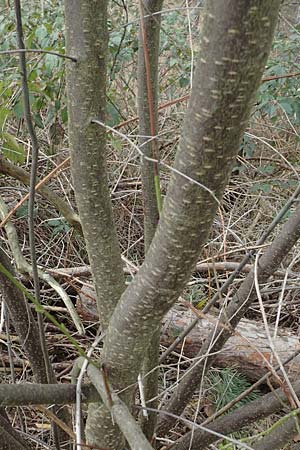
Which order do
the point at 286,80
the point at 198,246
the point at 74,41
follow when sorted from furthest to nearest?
the point at 286,80
the point at 74,41
the point at 198,246

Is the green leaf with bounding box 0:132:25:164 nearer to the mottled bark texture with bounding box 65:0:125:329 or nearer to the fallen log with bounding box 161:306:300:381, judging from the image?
the mottled bark texture with bounding box 65:0:125:329

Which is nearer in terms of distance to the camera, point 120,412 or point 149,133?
point 120,412

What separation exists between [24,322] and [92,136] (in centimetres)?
57

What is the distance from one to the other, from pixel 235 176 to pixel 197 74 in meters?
2.29

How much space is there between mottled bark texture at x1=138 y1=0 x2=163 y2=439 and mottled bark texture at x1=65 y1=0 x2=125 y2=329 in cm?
16

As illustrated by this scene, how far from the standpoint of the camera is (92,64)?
929mm

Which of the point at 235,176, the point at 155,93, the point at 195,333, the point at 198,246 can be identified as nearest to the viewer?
the point at 198,246

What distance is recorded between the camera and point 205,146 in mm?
663

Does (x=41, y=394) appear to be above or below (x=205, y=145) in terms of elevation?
below

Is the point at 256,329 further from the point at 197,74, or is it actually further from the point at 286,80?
the point at 197,74

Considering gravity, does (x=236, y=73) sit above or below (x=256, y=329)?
above

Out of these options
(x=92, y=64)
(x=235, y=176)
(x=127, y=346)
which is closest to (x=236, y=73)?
(x=92, y=64)

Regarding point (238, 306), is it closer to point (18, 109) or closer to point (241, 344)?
point (241, 344)

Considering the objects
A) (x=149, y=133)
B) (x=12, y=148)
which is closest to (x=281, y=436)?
(x=149, y=133)
